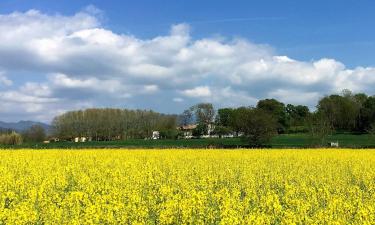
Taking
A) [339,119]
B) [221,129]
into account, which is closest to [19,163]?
[221,129]

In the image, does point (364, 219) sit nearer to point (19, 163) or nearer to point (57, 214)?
point (57, 214)

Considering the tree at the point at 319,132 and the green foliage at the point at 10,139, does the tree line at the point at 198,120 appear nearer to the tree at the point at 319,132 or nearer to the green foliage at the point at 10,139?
the green foliage at the point at 10,139

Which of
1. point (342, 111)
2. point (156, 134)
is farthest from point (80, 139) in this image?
point (342, 111)

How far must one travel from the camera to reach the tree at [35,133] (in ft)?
327

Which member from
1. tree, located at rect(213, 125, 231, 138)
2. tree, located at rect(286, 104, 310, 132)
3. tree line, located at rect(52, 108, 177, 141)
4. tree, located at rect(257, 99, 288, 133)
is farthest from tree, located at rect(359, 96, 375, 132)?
tree line, located at rect(52, 108, 177, 141)

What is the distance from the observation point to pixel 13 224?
323 inches

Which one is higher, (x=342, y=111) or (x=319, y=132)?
(x=342, y=111)

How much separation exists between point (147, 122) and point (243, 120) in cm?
8167

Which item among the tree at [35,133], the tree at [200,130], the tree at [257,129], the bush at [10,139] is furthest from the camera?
the tree at [200,130]

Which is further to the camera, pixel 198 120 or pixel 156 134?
pixel 156 134

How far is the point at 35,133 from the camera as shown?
102562mm

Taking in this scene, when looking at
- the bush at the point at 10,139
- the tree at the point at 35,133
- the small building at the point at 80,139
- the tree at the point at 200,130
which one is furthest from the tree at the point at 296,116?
the bush at the point at 10,139

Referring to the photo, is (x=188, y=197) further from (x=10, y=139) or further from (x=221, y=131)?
(x=221, y=131)

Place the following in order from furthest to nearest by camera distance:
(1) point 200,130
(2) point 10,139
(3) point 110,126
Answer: (3) point 110,126 → (1) point 200,130 → (2) point 10,139
